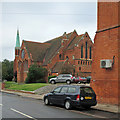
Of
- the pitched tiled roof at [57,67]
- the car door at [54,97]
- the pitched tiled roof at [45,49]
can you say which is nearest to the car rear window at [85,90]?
the car door at [54,97]

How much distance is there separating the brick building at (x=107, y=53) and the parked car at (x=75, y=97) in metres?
2.14

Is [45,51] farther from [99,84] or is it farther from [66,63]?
[99,84]

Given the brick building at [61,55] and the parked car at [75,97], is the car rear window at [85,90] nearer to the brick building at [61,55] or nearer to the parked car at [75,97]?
the parked car at [75,97]

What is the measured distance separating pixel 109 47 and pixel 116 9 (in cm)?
285

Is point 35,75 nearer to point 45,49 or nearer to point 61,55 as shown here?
point 61,55

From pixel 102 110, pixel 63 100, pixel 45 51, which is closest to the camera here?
pixel 102 110

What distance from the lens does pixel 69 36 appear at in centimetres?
5559

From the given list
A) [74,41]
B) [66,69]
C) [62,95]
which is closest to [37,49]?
[74,41]

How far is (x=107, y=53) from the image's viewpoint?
14.2 meters

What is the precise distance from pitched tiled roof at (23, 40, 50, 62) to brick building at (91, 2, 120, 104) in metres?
39.9

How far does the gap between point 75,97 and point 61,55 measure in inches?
1633

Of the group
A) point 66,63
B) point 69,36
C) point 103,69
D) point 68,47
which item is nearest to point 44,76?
point 66,63

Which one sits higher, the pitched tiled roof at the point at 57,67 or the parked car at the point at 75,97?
the pitched tiled roof at the point at 57,67

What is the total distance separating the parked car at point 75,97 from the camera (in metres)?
11.1
